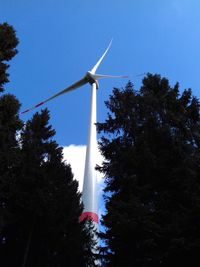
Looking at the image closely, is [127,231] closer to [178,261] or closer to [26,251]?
[178,261]

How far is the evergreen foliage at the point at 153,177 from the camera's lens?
55.1 ft

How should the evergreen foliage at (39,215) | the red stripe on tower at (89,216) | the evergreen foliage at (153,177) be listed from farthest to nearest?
the red stripe on tower at (89,216) < the evergreen foliage at (39,215) < the evergreen foliage at (153,177)

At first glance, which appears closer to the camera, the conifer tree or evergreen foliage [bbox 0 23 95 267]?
the conifer tree

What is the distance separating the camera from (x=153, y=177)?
20219mm

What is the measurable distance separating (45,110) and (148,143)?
1630 cm

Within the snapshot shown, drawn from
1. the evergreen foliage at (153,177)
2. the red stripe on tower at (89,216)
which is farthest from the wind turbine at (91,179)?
the evergreen foliage at (153,177)

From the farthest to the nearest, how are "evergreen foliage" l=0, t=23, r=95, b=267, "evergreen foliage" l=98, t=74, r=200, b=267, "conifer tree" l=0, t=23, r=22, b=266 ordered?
"evergreen foliage" l=0, t=23, r=95, b=267 → "conifer tree" l=0, t=23, r=22, b=266 → "evergreen foliage" l=98, t=74, r=200, b=267

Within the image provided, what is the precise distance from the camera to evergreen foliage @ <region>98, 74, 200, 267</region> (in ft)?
55.1

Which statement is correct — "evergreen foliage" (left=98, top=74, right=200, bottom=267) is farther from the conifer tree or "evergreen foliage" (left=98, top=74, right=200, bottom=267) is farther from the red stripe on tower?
the red stripe on tower

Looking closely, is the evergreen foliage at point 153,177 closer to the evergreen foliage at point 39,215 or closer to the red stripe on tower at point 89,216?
the evergreen foliage at point 39,215

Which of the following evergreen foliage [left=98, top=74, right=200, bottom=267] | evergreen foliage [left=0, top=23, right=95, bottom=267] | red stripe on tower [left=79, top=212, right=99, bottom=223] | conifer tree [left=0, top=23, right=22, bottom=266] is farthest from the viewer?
red stripe on tower [left=79, top=212, right=99, bottom=223]

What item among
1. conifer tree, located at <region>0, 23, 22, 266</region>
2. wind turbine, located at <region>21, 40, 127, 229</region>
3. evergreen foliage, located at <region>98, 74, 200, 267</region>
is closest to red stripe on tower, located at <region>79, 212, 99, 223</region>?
wind turbine, located at <region>21, 40, 127, 229</region>

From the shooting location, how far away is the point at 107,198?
65.8 ft

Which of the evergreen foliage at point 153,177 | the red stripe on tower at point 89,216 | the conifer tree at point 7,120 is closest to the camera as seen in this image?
the evergreen foliage at point 153,177
